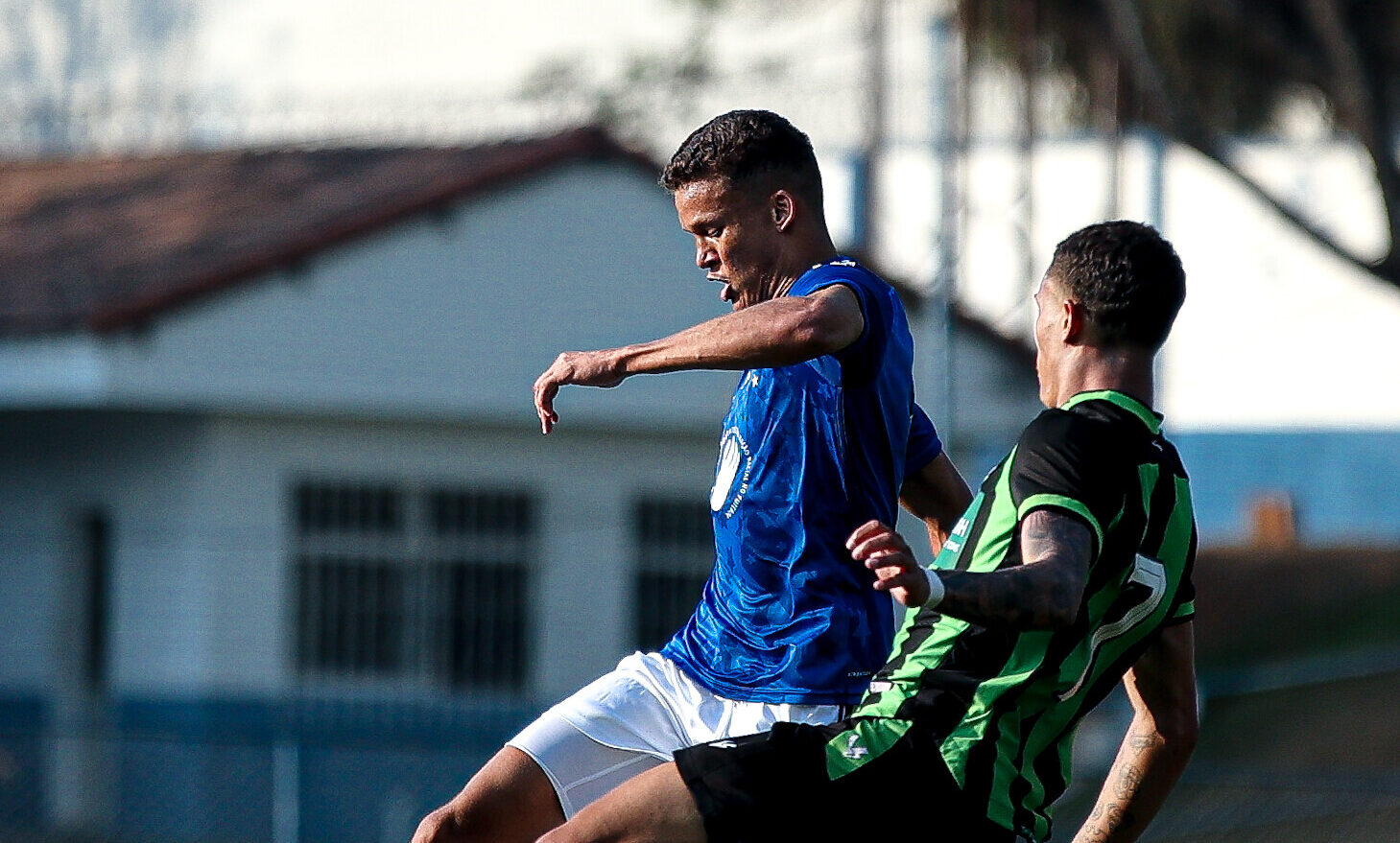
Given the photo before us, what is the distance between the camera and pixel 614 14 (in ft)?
88.9

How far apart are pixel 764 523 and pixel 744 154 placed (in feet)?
2.47

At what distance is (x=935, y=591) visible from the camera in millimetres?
3715

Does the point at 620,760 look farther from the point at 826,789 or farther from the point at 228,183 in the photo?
the point at 228,183

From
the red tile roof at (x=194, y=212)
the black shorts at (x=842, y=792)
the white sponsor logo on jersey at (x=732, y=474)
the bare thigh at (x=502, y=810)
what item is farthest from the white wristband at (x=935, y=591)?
the red tile roof at (x=194, y=212)

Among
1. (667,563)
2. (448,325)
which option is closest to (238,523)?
(448,325)

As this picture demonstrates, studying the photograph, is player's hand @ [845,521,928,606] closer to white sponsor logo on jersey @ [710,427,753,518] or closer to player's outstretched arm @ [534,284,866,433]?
player's outstretched arm @ [534,284,866,433]

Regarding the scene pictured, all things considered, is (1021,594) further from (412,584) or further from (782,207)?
(412,584)

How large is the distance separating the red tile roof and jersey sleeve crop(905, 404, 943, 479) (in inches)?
455

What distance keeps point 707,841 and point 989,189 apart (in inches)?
1025

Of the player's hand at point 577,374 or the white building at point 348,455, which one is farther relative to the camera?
the white building at point 348,455

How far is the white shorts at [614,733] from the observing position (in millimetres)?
4855

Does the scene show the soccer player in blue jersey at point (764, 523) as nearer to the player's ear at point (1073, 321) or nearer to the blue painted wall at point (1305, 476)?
the player's ear at point (1073, 321)

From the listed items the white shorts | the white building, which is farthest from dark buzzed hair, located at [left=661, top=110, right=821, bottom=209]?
the white building

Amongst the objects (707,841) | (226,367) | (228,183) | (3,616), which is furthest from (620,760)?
(228,183)
